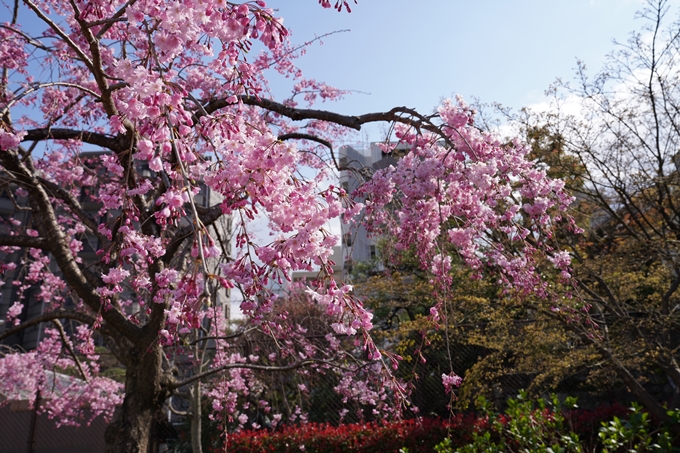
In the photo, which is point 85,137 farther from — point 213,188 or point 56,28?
point 213,188

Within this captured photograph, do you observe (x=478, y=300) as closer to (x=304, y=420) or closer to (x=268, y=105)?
(x=304, y=420)

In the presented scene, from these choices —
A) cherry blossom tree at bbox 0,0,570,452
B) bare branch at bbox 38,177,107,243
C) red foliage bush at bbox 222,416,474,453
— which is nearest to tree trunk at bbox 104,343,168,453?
cherry blossom tree at bbox 0,0,570,452

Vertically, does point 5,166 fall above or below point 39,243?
above

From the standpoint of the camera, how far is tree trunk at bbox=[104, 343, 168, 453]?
3373 millimetres

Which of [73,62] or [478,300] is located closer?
[73,62]

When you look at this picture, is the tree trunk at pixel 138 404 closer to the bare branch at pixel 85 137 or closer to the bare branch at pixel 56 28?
the bare branch at pixel 85 137

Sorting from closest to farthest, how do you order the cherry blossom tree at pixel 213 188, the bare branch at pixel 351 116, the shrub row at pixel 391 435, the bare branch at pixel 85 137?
the cherry blossom tree at pixel 213 188
the bare branch at pixel 351 116
the bare branch at pixel 85 137
the shrub row at pixel 391 435

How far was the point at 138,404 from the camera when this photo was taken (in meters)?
3.52

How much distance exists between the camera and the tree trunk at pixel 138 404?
337 centimetres

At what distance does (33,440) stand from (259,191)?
808 centimetres

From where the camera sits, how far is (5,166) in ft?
11.4

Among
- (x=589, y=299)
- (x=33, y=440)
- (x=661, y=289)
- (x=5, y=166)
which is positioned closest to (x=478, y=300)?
(x=589, y=299)

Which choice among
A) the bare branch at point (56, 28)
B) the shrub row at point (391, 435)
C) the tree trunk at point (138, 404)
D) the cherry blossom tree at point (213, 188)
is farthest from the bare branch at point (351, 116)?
the shrub row at point (391, 435)

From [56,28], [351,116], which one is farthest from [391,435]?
[56,28]
